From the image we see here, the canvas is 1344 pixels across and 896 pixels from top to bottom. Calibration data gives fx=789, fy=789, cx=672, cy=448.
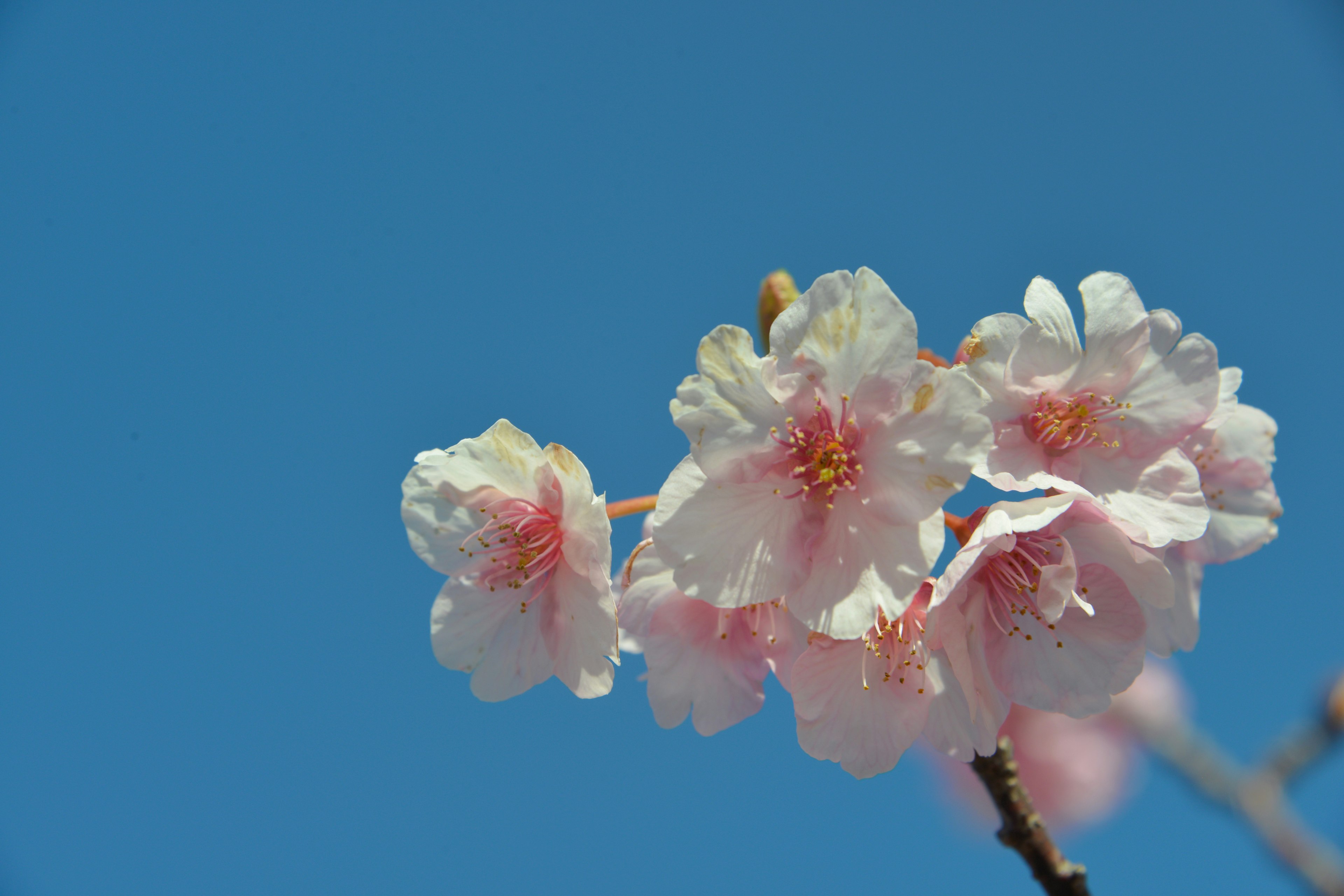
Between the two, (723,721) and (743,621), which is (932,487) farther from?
(723,721)

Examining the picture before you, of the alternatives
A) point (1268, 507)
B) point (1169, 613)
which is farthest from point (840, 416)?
point (1268, 507)

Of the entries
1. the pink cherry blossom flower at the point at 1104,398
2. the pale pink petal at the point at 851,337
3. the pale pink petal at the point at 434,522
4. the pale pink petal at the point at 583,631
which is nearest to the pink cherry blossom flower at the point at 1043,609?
the pink cherry blossom flower at the point at 1104,398

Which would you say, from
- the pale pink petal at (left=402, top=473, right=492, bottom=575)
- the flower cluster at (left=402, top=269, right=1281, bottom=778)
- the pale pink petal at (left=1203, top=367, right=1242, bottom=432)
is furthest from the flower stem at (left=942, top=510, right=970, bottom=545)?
the pale pink petal at (left=402, top=473, right=492, bottom=575)

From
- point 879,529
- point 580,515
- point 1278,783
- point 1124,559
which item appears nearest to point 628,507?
point 580,515

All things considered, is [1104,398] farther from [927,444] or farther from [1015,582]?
[927,444]

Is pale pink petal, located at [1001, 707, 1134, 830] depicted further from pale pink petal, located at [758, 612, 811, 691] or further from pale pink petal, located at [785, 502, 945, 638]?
pale pink petal, located at [785, 502, 945, 638]

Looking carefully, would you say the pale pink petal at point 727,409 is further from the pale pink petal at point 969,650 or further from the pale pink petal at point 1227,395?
the pale pink petal at point 1227,395

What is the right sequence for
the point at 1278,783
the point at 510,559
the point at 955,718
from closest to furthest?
the point at 955,718
the point at 510,559
the point at 1278,783

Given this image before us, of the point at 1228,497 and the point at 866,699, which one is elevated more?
the point at 1228,497
